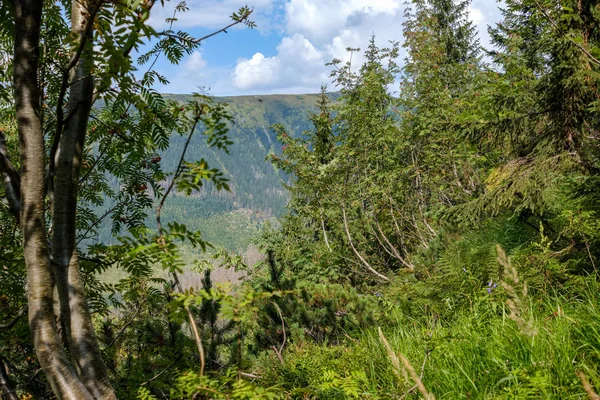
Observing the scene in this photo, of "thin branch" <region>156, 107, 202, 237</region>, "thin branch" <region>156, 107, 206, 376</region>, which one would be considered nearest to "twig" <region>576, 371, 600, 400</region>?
"thin branch" <region>156, 107, 206, 376</region>

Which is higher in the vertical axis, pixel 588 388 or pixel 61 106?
pixel 61 106

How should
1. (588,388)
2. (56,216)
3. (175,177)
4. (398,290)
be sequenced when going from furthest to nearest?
(398,290) → (175,177) → (56,216) → (588,388)

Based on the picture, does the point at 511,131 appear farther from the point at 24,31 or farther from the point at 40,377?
the point at 40,377

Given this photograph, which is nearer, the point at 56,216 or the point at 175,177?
the point at 56,216

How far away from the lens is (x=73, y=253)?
5.74ft

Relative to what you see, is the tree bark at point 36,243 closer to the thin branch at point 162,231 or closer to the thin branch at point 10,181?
the thin branch at point 10,181

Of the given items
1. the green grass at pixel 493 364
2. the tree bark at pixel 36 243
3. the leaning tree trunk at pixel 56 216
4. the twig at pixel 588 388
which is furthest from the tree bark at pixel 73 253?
the twig at pixel 588 388

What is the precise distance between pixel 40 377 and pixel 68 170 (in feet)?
8.04

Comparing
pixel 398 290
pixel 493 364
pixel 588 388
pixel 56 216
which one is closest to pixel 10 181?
pixel 56 216

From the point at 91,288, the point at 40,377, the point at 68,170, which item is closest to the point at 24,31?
the point at 68,170

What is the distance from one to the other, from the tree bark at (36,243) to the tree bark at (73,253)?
182 millimetres

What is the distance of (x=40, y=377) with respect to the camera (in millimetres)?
3164

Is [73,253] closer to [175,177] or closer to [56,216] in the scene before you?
[56,216]

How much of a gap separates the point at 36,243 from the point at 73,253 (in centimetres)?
27
